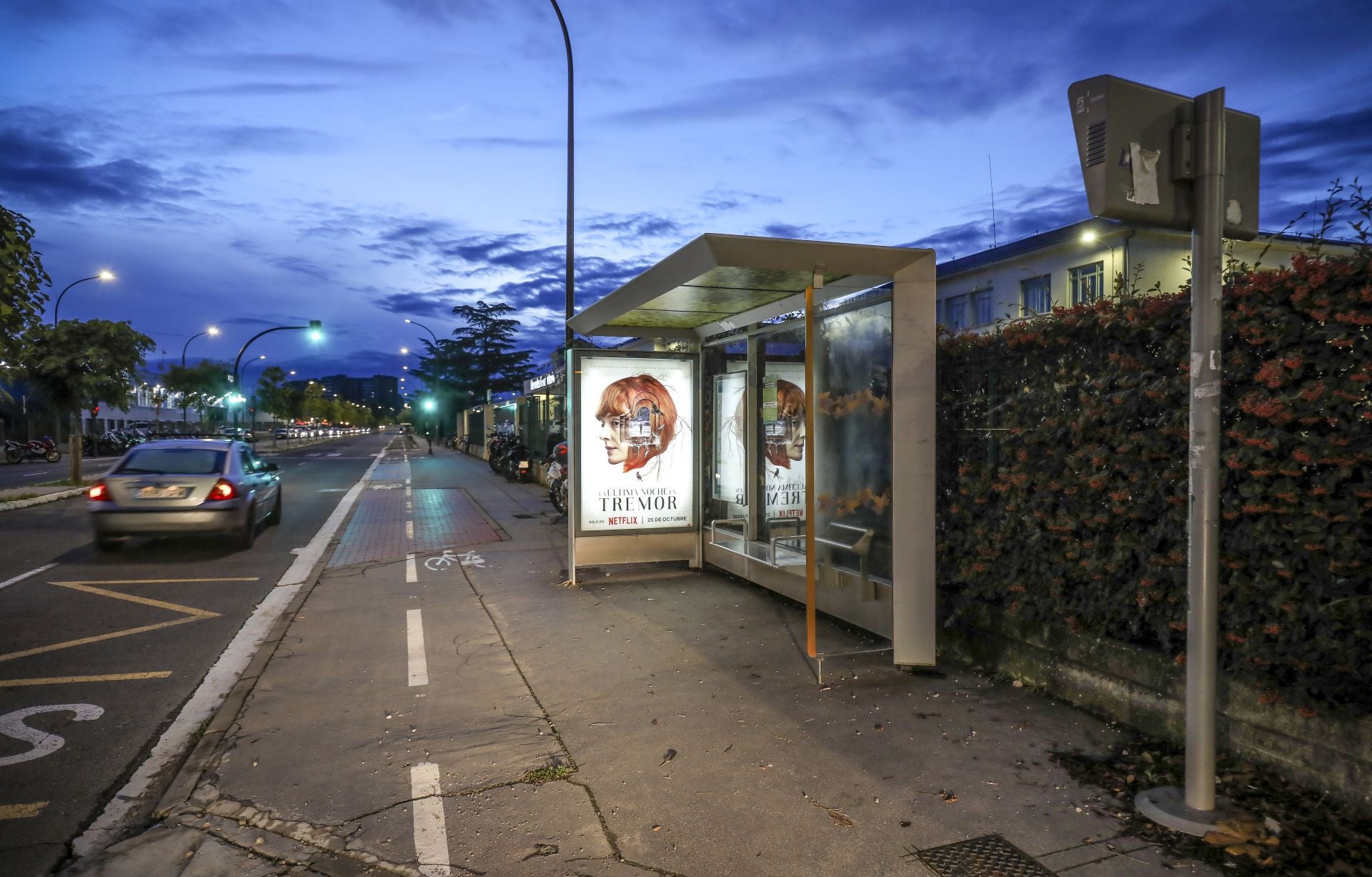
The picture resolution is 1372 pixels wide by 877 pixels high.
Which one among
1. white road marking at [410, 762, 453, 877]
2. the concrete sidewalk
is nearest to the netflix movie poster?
the concrete sidewalk

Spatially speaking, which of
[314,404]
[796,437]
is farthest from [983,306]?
[314,404]

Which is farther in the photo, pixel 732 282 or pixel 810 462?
pixel 732 282

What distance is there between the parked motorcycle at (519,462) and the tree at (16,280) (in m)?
12.6

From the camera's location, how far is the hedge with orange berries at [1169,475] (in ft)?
10.2

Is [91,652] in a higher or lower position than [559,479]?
lower

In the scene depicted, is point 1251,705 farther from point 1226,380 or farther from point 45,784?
point 45,784

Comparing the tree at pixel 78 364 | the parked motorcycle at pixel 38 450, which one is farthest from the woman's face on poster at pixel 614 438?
the parked motorcycle at pixel 38 450

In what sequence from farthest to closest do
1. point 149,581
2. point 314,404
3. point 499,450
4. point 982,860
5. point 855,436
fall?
1. point 314,404
2. point 499,450
3. point 149,581
4. point 855,436
5. point 982,860

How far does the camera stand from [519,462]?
75.5 feet

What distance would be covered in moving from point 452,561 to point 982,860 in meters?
8.06

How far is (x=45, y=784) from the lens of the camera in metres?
3.82

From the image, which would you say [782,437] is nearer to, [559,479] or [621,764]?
[621,764]

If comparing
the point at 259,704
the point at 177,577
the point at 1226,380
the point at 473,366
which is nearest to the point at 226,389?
the point at 473,366

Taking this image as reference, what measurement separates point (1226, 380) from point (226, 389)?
66032 mm
